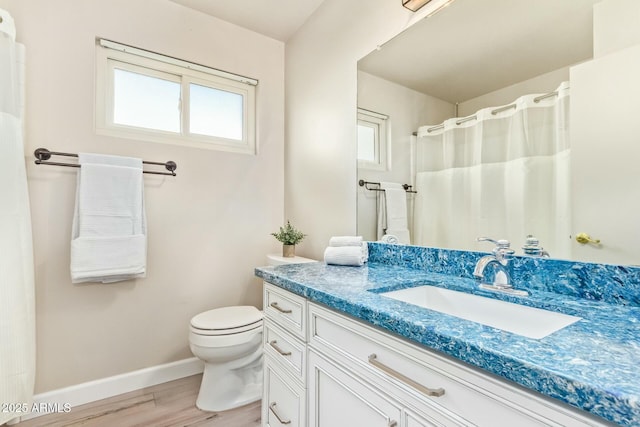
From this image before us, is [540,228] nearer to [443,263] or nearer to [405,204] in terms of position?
[443,263]

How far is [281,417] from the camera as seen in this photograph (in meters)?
1.23

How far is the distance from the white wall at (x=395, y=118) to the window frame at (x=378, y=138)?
0.02 metres

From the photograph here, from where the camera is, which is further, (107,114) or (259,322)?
(107,114)

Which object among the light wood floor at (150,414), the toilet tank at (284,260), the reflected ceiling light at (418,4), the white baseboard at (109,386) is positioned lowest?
the light wood floor at (150,414)

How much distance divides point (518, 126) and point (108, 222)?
208cm

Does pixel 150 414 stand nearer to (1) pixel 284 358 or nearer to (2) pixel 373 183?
(1) pixel 284 358

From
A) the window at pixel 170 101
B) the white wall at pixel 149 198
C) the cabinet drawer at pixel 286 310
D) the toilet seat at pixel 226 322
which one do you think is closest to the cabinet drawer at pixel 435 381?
the cabinet drawer at pixel 286 310

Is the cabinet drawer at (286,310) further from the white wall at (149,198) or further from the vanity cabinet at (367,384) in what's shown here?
the white wall at (149,198)

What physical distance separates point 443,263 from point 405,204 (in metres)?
0.34

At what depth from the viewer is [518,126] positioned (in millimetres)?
1068

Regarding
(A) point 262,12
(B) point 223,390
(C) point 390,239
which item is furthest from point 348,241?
(A) point 262,12

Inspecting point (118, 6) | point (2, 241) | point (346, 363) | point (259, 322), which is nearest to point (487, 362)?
point (346, 363)

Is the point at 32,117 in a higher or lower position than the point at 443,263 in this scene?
higher

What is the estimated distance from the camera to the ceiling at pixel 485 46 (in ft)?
3.15
